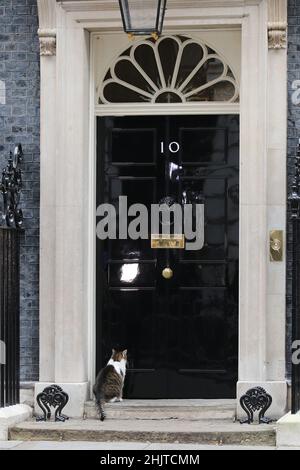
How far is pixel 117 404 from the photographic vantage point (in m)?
10.2

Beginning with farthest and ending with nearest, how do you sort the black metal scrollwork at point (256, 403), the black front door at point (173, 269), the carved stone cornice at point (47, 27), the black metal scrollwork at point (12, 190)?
1. the black front door at point (173, 269)
2. the carved stone cornice at point (47, 27)
3. the black metal scrollwork at point (12, 190)
4. the black metal scrollwork at point (256, 403)

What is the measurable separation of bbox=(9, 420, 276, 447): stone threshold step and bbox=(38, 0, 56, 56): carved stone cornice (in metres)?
3.37

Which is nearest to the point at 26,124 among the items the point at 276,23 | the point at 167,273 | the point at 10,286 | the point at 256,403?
the point at 10,286

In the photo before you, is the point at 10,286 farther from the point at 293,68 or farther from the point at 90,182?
the point at 293,68

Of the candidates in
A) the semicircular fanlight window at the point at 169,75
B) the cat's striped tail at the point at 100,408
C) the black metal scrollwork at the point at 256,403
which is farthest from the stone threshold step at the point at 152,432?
the semicircular fanlight window at the point at 169,75

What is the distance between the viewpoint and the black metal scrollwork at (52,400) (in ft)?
32.9

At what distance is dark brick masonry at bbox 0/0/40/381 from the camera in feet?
33.8

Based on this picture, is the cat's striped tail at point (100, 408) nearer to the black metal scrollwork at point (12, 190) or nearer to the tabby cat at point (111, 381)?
the tabby cat at point (111, 381)

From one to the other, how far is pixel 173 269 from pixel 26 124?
192 cm

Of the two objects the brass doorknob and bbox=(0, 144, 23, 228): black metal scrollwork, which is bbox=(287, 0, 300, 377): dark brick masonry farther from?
bbox=(0, 144, 23, 228): black metal scrollwork

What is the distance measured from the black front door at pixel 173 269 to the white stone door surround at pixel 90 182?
0.24 m

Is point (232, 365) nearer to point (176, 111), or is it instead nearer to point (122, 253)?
point (122, 253)
